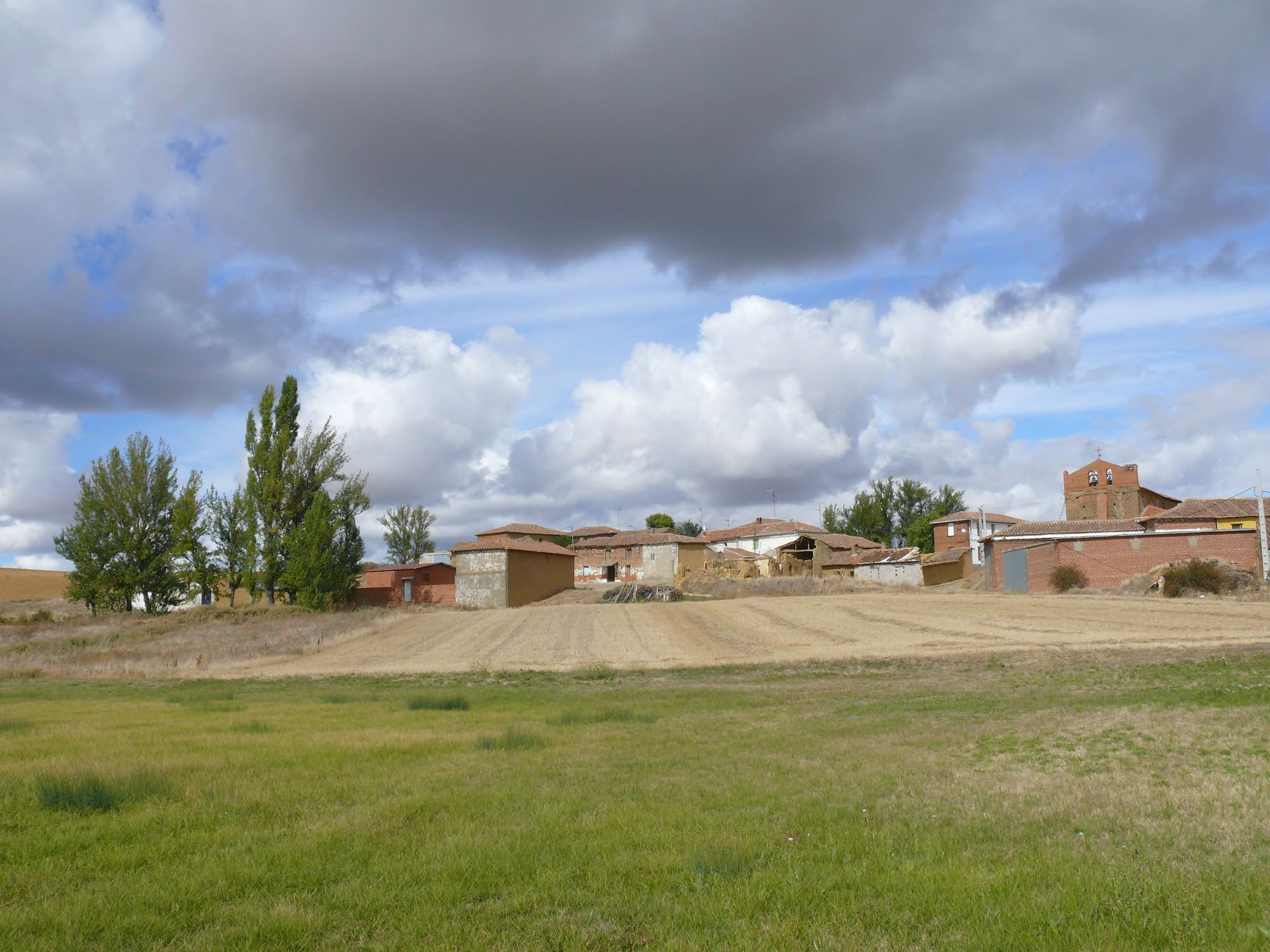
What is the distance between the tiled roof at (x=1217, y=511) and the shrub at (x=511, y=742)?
7872 cm

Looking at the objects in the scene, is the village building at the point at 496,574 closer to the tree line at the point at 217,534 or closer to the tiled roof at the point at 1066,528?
the tree line at the point at 217,534

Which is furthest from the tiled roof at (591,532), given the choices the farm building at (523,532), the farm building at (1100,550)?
the farm building at (1100,550)

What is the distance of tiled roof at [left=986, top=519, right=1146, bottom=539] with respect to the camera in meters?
68.2

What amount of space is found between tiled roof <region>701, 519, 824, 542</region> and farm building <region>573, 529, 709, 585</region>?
92.0 ft

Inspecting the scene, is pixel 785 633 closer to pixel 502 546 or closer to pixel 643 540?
pixel 502 546

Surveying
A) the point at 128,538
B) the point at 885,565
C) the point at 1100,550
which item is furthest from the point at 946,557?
the point at 128,538

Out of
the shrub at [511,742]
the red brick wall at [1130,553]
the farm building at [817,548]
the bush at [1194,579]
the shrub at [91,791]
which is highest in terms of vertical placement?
the farm building at [817,548]

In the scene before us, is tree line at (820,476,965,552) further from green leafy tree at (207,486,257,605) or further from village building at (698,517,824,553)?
green leafy tree at (207,486,257,605)

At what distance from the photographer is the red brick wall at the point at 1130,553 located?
55500 mm

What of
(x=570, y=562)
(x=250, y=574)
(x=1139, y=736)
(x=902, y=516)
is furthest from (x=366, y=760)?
(x=902, y=516)

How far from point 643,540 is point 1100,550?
48118mm

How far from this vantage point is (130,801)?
8.45 m

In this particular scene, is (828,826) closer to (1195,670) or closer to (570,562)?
(1195,670)

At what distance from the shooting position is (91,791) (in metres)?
8.45
